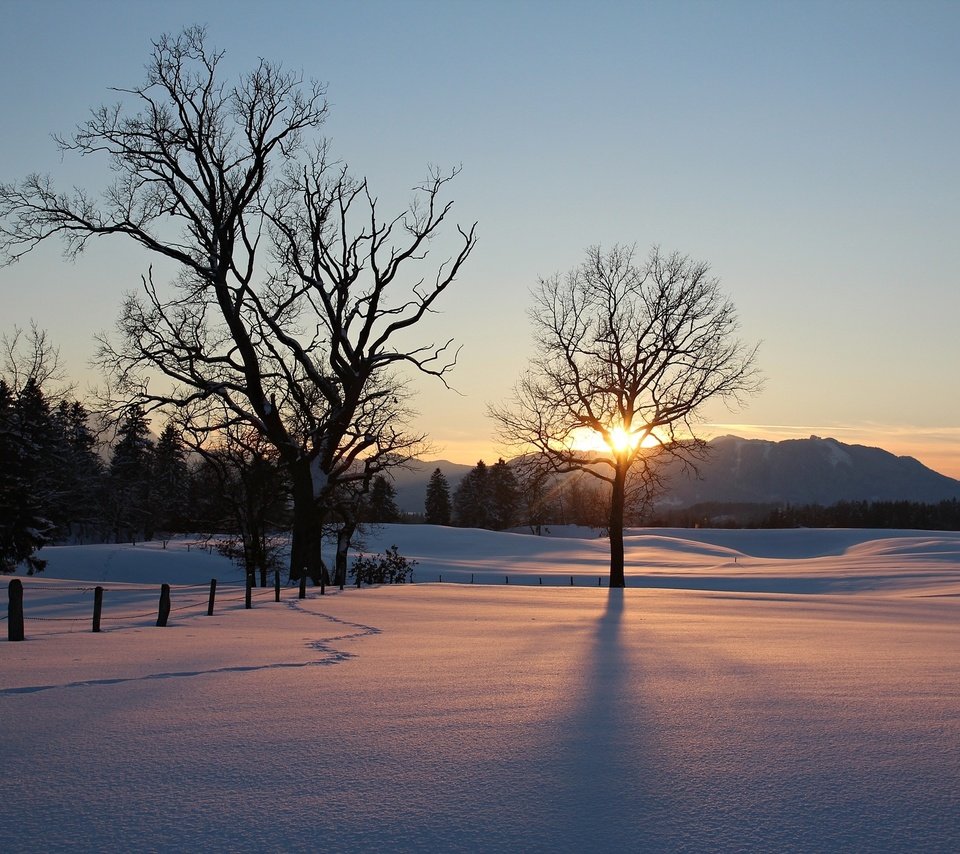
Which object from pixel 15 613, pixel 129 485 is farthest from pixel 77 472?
pixel 15 613

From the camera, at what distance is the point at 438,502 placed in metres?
104

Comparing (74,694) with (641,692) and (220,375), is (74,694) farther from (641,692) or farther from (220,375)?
(220,375)

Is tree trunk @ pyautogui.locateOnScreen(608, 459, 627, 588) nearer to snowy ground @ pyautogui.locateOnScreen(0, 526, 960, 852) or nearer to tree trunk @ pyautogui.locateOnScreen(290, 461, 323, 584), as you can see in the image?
tree trunk @ pyautogui.locateOnScreen(290, 461, 323, 584)

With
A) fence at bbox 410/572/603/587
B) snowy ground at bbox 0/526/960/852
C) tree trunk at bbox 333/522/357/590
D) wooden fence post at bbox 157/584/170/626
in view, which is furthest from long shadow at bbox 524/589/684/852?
fence at bbox 410/572/603/587

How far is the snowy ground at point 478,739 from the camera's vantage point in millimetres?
4277

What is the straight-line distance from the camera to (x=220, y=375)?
28.1 m

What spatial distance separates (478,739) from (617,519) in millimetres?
26298

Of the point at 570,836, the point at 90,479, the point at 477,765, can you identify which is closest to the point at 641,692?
the point at 477,765

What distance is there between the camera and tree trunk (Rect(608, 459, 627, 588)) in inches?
1230

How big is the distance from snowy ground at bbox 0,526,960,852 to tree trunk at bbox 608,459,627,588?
16.8m

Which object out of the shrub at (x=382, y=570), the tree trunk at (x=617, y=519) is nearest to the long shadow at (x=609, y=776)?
the tree trunk at (x=617, y=519)

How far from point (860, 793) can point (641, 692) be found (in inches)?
124

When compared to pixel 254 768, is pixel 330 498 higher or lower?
higher

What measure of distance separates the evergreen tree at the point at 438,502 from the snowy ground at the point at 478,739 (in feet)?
292
